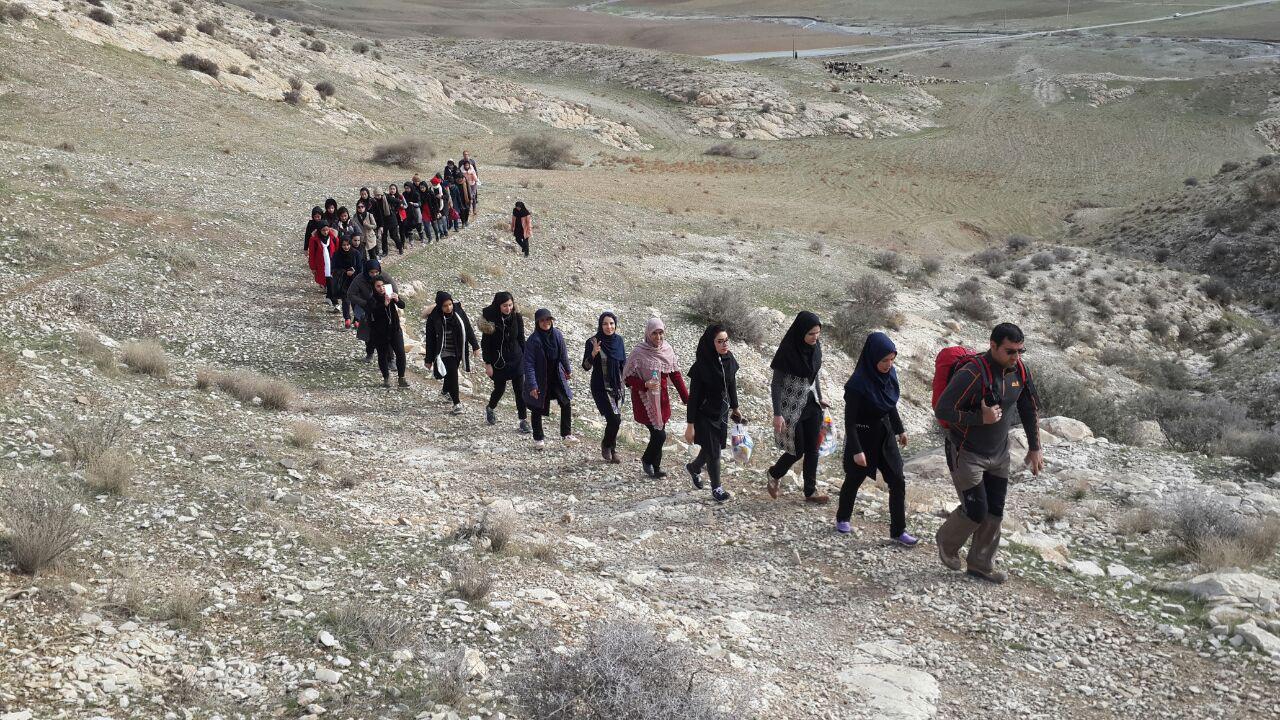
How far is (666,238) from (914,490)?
15282mm

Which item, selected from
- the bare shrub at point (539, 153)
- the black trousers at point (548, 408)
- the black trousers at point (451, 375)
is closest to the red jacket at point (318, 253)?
the black trousers at point (451, 375)

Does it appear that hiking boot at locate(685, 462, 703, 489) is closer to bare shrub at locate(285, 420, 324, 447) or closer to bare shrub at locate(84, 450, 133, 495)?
bare shrub at locate(285, 420, 324, 447)

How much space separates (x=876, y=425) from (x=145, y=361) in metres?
8.00

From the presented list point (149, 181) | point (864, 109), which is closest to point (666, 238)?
point (149, 181)

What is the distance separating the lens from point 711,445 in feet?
26.5

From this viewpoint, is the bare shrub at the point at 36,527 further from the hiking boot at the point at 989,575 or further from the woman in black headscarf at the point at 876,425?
the hiking boot at the point at 989,575

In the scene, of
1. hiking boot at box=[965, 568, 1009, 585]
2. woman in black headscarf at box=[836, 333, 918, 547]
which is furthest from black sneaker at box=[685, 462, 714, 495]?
hiking boot at box=[965, 568, 1009, 585]

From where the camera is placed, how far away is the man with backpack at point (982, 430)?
6207mm

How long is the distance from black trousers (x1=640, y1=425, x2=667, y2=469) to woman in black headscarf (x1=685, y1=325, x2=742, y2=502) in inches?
23.1

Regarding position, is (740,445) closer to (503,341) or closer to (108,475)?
(503,341)

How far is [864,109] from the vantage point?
5291 centimetres

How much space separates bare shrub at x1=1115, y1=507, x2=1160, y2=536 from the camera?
7.98 metres

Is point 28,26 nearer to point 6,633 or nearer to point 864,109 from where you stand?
point 6,633

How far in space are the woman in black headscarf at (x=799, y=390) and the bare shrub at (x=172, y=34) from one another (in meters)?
33.8
